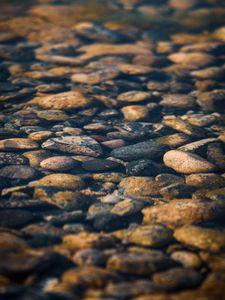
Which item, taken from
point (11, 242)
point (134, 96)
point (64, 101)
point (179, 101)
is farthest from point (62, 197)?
point (179, 101)

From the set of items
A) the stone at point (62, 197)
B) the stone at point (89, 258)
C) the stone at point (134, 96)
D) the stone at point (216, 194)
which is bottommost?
the stone at point (216, 194)

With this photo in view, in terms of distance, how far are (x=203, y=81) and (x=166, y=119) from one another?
1148 mm

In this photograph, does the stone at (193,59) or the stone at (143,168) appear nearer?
the stone at (143,168)

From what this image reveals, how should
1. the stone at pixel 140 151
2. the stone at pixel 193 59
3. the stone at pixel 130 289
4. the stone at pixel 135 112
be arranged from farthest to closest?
the stone at pixel 193 59
the stone at pixel 135 112
the stone at pixel 140 151
the stone at pixel 130 289

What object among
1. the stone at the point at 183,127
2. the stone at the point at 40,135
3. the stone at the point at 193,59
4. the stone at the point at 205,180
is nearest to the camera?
the stone at the point at 205,180

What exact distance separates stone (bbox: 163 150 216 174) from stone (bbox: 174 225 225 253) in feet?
2.78

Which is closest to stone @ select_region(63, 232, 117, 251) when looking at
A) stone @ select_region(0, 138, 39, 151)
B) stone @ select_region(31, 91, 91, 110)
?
stone @ select_region(0, 138, 39, 151)

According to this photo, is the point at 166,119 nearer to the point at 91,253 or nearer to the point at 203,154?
the point at 203,154

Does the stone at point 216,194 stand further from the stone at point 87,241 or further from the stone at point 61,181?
the stone at point 61,181

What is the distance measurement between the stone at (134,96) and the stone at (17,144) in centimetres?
142

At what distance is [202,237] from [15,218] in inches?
53.0

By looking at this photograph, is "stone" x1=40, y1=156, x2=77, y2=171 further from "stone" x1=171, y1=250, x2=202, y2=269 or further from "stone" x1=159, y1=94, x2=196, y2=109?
"stone" x1=159, y1=94, x2=196, y2=109

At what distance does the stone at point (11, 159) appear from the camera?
3455 millimetres

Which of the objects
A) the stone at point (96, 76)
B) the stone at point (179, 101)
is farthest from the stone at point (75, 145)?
the stone at point (96, 76)
